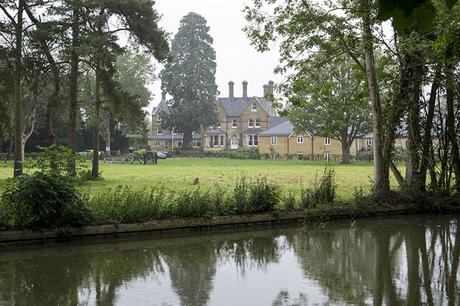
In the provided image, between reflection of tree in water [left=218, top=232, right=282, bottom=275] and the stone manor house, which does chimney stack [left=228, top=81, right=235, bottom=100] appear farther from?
reflection of tree in water [left=218, top=232, right=282, bottom=275]

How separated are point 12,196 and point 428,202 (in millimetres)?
10981

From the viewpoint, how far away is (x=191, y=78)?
77250mm

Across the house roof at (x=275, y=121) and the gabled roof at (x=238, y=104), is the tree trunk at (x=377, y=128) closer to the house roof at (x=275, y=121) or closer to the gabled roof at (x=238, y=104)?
the house roof at (x=275, y=121)

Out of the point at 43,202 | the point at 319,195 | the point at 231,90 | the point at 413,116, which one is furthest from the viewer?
the point at 231,90

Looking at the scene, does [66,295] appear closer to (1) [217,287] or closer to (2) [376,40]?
(1) [217,287]

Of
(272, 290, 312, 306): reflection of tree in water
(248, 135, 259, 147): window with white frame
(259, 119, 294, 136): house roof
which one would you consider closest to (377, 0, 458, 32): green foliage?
(272, 290, 312, 306): reflection of tree in water

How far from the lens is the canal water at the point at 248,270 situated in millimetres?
6836

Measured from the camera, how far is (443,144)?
1614 centimetres

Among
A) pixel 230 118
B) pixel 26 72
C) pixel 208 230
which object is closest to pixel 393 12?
pixel 208 230

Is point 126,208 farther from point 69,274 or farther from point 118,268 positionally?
point 69,274

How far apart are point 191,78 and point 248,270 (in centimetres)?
7006

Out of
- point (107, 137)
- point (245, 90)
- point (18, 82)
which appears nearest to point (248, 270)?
point (18, 82)

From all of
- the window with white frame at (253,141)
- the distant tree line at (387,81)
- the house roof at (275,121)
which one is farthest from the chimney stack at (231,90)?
the distant tree line at (387,81)

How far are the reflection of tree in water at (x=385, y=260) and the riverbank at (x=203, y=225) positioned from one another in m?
0.77
